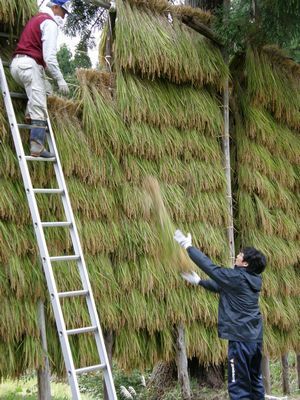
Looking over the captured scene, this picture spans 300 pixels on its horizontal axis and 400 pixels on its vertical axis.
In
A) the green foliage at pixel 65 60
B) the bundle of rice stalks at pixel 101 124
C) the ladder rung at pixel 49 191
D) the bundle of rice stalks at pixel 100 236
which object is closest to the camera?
the ladder rung at pixel 49 191

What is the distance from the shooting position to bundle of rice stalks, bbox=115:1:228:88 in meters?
4.41

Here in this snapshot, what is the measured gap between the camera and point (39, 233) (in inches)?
140

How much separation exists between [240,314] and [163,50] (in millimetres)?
1959

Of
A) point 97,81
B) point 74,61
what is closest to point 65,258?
point 97,81

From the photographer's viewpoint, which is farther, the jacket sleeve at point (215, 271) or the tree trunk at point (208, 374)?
the tree trunk at point (208, 374)

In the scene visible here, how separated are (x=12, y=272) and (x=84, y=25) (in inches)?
108

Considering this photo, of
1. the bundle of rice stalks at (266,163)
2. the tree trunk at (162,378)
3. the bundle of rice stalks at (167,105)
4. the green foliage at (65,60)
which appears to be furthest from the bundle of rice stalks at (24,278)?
the green foliage at (65,60)

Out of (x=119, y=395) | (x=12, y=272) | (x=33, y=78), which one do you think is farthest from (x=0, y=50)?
(x=119, y=395)

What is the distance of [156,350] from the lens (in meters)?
4.54

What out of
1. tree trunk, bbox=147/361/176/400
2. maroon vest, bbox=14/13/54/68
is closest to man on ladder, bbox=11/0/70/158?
maroon vest, bbox=14/13/54/68

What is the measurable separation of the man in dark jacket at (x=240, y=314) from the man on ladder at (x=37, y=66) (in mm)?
1047

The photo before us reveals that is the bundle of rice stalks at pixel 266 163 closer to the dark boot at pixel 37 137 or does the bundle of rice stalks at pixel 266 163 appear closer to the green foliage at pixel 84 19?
the green foliage at pixel 84 19

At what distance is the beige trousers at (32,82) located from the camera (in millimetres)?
3740

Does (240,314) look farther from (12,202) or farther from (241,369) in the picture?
(12,202)
